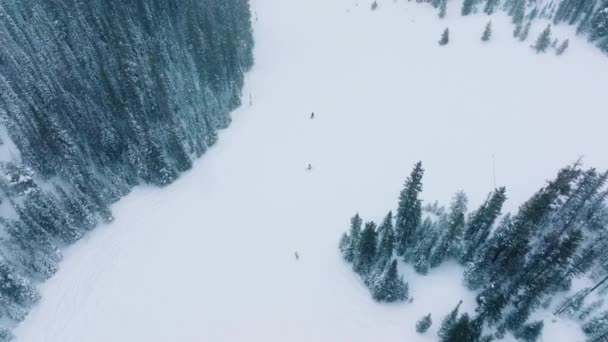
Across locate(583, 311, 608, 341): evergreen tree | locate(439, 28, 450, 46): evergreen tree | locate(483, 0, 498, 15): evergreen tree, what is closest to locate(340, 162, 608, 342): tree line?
locate(583, 311, 608, 341): evergreen tree

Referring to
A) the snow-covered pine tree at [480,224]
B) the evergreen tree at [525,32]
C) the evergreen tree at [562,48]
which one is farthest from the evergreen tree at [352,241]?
the evergreen tree at [525,32]

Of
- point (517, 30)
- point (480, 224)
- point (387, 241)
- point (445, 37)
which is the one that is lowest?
point (387, 241)

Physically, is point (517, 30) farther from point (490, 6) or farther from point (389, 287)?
point (389, 287)

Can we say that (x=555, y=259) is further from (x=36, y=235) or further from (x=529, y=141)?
(x=36, y=235)

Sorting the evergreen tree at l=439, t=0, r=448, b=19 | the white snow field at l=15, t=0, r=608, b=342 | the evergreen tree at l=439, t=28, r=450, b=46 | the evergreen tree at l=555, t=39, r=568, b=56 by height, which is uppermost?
the evergreen tree at l=439, t=0, r=448, b=19

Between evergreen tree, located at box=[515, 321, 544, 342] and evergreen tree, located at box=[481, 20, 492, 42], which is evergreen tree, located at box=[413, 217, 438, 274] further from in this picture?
A: evergreen tree, located at box=[481, 20, 492, 42]

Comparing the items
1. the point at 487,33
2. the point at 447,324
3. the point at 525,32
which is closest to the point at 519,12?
the point at 525,32

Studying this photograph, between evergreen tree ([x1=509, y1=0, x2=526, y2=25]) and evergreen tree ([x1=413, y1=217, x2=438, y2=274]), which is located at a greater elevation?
evergreen tree ([x1=509, y1=0, x2=526, y2=25])
